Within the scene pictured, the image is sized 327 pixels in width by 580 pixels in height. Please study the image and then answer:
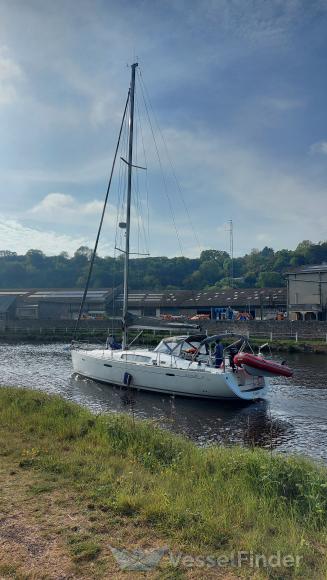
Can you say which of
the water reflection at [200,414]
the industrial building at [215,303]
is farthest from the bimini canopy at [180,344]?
the industrial building at [215,303]

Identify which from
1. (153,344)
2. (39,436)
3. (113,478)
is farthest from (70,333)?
(113,478)

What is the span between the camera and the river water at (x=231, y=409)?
45.8 feet

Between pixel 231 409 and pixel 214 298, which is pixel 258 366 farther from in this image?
pixel 214 298

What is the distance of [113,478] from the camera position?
7230 millimetres

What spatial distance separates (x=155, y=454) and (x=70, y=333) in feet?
155

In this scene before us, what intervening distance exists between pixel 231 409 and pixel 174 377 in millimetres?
3158

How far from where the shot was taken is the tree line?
105 m

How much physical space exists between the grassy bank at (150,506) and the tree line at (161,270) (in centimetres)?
8789

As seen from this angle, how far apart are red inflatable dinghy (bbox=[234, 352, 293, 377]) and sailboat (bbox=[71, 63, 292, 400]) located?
0.04m

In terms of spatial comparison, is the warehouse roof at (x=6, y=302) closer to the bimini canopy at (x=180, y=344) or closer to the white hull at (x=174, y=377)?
the white hull at (x=174, y=377)

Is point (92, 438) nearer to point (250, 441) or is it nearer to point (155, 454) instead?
point (155, 454)

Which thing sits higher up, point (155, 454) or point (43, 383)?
point (155, 454)

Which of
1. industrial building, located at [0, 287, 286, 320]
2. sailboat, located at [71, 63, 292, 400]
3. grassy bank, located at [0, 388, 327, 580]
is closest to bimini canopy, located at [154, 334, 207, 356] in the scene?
sailboat, located at [71, 63, 292, 400]

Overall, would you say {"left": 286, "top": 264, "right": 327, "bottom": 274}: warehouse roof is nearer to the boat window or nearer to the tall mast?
the tall mast
